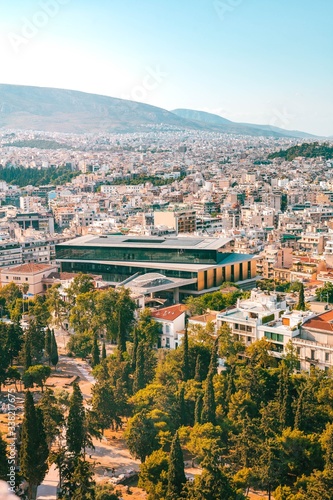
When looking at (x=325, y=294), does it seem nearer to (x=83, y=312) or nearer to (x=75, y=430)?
(x=83, y=312)

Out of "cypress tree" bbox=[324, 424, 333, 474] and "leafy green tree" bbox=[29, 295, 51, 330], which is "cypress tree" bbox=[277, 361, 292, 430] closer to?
"cypress tree" bbox=[324, 424, 333, 474]

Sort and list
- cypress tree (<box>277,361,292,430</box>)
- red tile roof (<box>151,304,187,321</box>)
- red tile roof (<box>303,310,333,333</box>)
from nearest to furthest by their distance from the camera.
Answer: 1. cypress tree (<box>277,361,292,430</box>)
2. red tile roof (<box>303,310,333,333</box>)
3. red tile roof (<box>151,304,187,321</box>)

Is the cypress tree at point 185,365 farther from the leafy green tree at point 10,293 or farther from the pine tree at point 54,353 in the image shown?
the leafy green tree at point 10,293

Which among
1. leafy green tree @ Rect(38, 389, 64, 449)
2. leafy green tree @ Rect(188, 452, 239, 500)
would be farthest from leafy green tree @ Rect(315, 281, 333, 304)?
leafy green tree @ Rect(188, 452, 239, 500)

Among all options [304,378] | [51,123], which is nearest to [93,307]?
[304,378]

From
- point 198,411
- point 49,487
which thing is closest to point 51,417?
point 49,487
